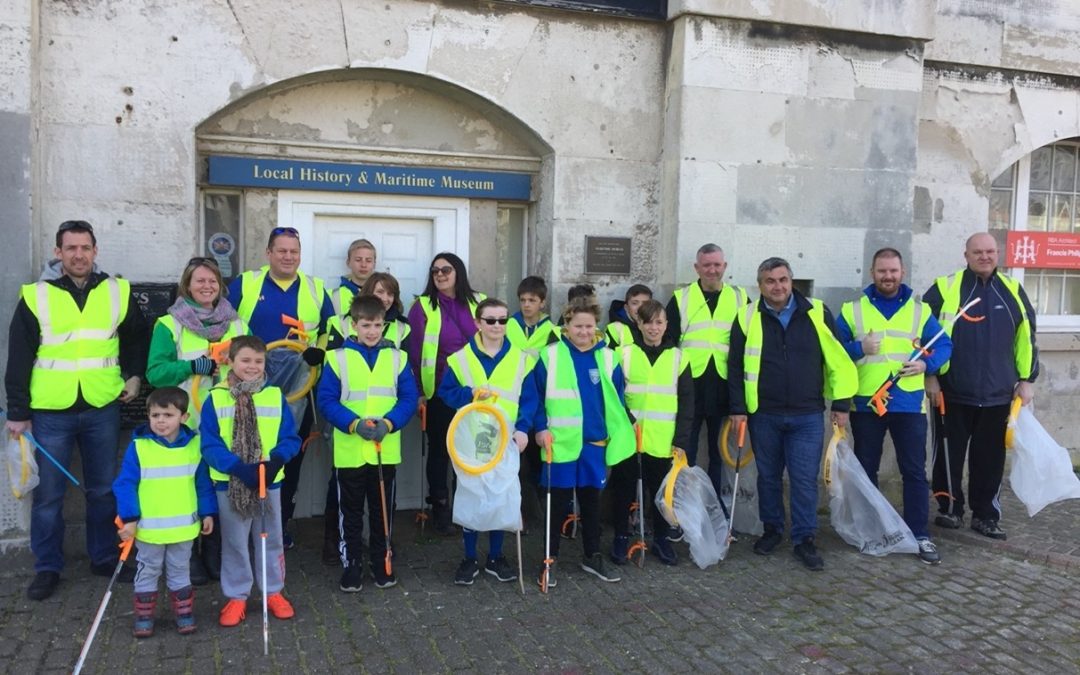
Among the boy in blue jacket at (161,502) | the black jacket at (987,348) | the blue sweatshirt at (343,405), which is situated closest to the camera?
the boy in blue jacket at (161,502)

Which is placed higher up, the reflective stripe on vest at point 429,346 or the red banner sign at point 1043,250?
the red banner sign at point 1043,250

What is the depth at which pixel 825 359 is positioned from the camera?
19.4 ft

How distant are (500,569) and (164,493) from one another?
1.92 metres

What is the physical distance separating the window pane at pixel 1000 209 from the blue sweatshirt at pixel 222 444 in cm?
701

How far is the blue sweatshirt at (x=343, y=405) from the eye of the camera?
4.96 metres

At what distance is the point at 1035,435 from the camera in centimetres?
617

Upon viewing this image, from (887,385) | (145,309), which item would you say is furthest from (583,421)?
(145,309)

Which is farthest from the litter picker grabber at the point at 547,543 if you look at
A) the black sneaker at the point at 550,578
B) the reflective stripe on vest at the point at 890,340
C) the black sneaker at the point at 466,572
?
the reflective stripe on vest at the point at 890,340

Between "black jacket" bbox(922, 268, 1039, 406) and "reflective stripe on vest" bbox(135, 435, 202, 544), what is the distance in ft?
16.4

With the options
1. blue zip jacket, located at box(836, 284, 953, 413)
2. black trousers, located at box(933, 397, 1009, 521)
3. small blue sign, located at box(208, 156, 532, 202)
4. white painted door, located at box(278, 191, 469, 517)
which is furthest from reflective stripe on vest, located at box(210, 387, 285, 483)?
black trousers, located at box(933, 397, 1009, 521)

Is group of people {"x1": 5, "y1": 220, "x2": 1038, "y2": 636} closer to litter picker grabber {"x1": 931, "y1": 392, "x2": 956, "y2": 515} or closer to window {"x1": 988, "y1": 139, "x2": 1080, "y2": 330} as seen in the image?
litter picker grabber {"x1": 931, "y1": 392, "x2": 956, "y2": 515}

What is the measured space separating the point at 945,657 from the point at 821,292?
349 centimetres

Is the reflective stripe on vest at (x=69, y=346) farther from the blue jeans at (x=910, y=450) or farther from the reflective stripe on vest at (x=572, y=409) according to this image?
the blue jeans at (x=910, y=450)

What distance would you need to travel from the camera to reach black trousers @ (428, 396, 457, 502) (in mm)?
6098
